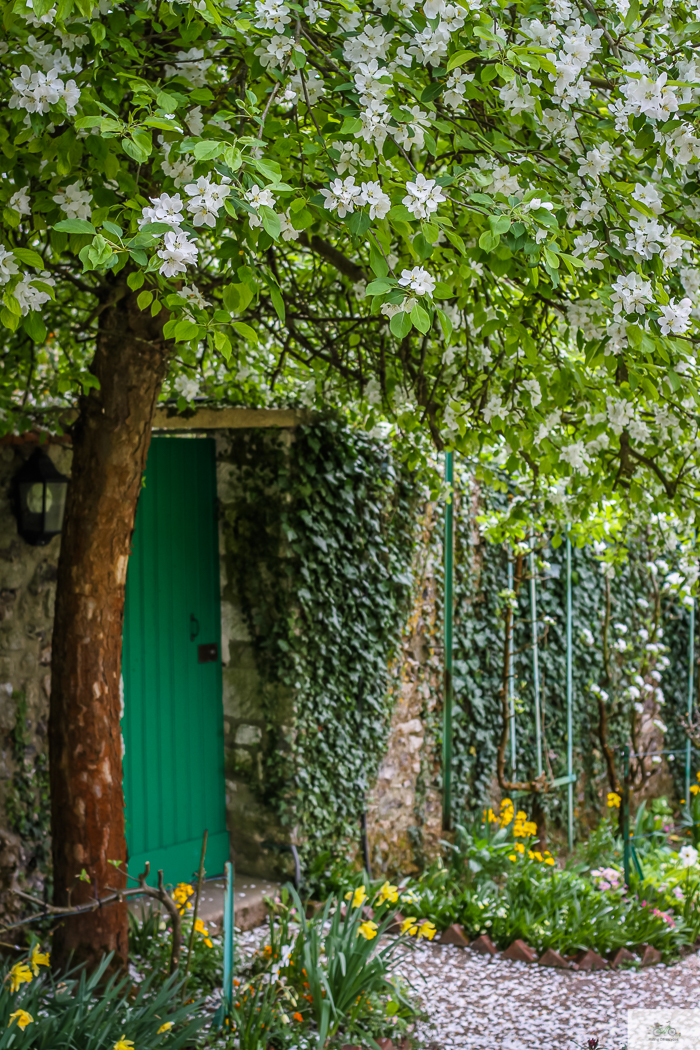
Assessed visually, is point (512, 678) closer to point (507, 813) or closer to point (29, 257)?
point (507, 813)

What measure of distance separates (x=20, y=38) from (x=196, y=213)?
2.61 ft

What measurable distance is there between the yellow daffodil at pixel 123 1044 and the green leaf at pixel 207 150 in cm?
209

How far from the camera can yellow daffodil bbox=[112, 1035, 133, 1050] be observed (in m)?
2.34

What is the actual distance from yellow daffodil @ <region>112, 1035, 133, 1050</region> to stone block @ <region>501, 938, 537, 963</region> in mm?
2099

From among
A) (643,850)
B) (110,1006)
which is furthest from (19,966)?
(643,850)

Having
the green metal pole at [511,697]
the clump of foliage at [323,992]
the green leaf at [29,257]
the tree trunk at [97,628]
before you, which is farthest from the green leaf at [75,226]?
the green metal pole at [511,697]

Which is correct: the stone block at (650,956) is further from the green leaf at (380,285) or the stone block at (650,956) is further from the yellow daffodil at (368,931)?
the green leaf at (380,285)

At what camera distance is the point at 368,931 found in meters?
3.23

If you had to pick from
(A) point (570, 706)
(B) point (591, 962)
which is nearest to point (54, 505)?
(B) point (591, 962)

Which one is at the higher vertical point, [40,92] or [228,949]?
[40,92]

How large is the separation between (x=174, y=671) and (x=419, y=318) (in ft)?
9.92

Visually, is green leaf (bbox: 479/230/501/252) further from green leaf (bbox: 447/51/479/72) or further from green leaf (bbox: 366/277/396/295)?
green leaf (bbox: 447/51/479/72)

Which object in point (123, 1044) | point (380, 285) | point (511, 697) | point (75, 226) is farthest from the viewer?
point (511, 697)

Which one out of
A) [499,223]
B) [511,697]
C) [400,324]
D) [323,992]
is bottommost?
[323,992]
